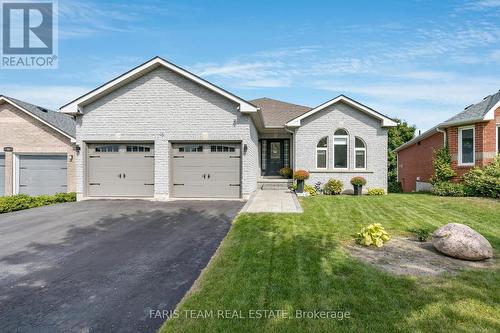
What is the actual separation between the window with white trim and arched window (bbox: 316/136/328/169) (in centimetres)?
704

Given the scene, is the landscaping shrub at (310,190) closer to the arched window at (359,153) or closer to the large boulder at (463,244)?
the arched window at (359,153)

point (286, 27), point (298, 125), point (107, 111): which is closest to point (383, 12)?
point (286, 27)

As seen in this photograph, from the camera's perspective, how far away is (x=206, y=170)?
13.3 meters

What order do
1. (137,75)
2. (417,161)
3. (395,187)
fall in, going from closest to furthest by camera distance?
(137,75)
(417,161)
(395,187)

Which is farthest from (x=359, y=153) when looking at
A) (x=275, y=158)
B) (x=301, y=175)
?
(x=275, y=158)

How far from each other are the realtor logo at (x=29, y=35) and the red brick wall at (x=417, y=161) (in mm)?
21203

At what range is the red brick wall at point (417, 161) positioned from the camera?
1784cm

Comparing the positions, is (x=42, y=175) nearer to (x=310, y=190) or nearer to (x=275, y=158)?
(x=275, y=158)

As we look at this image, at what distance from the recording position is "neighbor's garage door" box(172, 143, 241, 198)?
1322cm

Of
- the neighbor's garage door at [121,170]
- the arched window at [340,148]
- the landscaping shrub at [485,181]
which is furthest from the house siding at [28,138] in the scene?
the landscaping shrub at [485,181]

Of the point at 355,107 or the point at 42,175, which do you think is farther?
the point at 355,107

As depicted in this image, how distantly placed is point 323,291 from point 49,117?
1916cm

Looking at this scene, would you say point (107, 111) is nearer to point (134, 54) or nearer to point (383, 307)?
point (134, 54)

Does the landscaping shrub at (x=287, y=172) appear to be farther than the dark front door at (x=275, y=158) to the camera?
No
